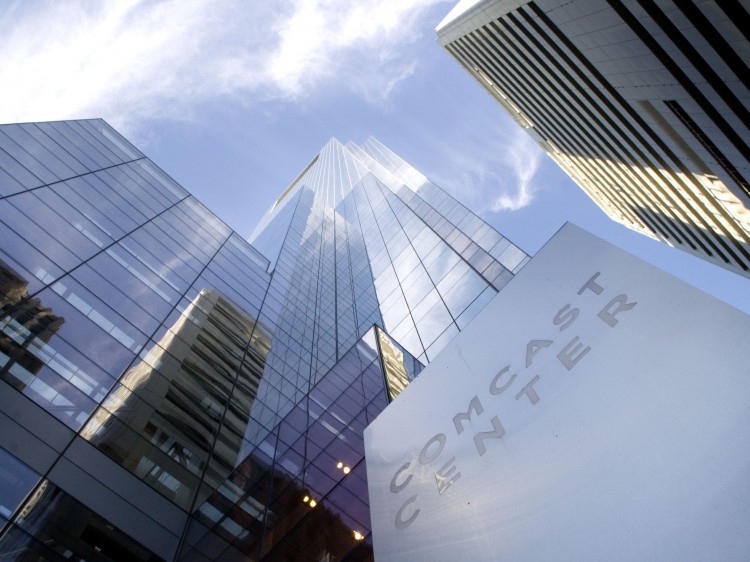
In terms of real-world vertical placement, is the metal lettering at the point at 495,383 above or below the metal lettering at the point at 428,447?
above

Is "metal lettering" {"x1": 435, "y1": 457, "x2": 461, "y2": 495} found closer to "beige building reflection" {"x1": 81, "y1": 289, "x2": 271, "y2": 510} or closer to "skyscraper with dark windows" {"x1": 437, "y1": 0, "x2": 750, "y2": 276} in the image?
"beige building reflection" {"x1": 81, "y1": 289, "x2": 271, "y2": 510}

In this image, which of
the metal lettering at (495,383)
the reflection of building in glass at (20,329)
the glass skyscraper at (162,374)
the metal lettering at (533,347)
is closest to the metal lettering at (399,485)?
the metal lettering at (495,383)

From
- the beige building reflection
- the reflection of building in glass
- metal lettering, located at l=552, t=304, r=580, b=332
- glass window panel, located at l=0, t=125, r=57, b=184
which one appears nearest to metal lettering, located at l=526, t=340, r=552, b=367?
metal lettering, located at l=552, t=304, r=580, b=332

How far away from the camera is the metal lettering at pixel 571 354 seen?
22.3 feet

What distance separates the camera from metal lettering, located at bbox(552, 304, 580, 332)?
736 cm

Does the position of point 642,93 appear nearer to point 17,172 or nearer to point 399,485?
point 399,485

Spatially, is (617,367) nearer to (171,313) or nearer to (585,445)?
(585,445)

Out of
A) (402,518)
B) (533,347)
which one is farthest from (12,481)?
(533,347)

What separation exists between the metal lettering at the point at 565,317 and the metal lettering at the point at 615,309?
428 mm

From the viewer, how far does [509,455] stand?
6.68 m

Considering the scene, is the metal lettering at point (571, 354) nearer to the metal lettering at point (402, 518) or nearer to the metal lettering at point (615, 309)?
the metal lettering at point (615, 309)

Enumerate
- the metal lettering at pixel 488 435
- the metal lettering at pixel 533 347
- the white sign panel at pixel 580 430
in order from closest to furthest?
the white sign panel at pixel 580 430, the metal lettering at pixel 488 435, the metal lettering at pixel 533 347

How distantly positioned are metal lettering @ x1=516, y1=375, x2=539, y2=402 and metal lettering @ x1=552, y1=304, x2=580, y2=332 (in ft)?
2.91

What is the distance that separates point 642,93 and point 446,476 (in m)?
26.8
